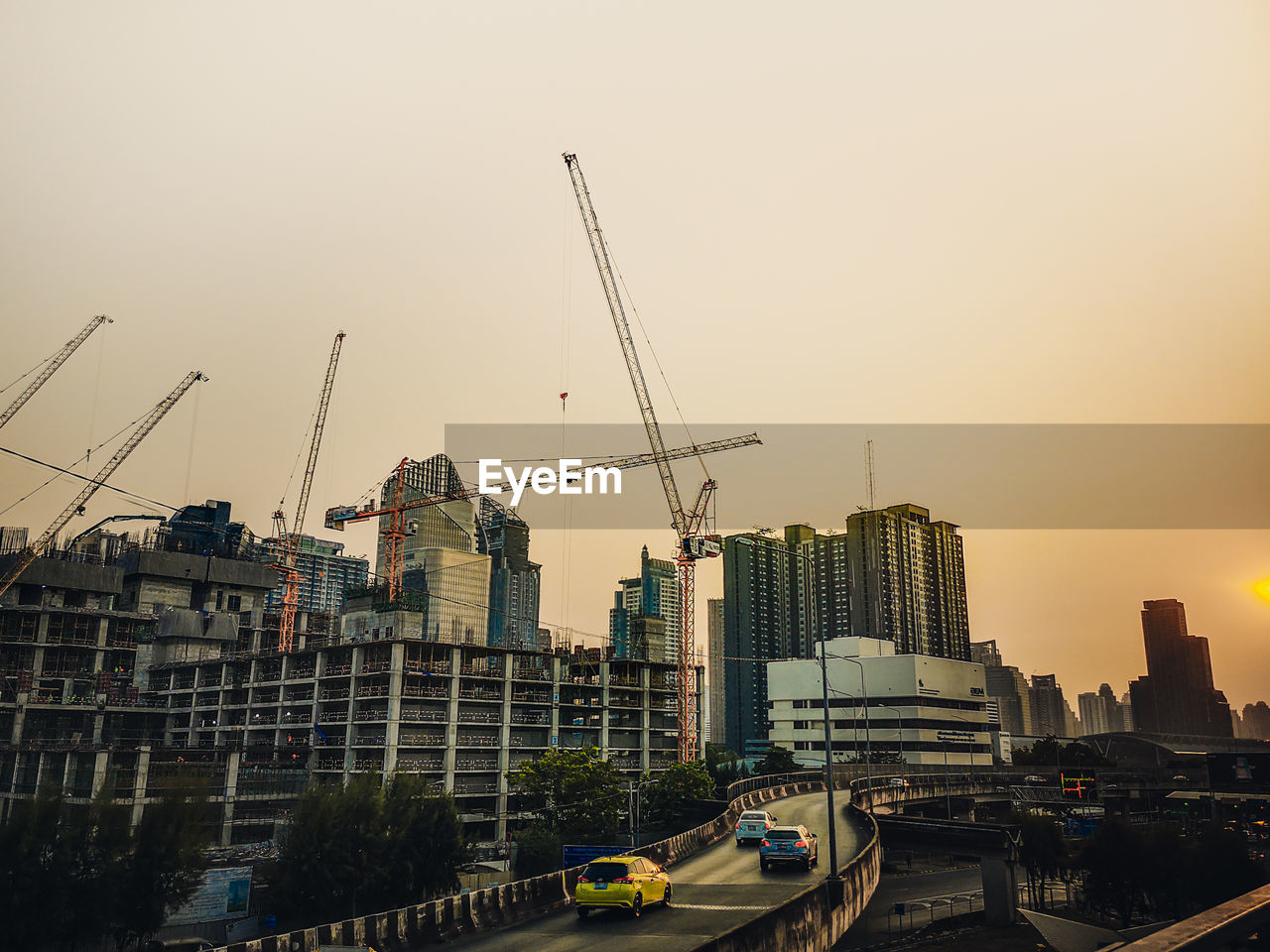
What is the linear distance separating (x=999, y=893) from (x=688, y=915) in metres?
50.5

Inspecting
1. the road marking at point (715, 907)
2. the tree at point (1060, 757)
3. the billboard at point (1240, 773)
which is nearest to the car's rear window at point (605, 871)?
the road marking at point (715, 907)

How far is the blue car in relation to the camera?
41.9 meters

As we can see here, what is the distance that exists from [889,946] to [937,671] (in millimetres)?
120235

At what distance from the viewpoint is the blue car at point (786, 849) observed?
4191 centimetres

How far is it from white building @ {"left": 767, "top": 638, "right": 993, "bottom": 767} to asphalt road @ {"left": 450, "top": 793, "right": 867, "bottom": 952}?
126764 mm

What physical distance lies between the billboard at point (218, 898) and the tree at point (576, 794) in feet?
114

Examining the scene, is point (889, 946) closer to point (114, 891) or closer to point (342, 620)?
point (114, 891)

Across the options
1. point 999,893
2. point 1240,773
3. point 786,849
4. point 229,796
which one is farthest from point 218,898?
point 1240,773

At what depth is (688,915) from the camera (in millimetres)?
30938

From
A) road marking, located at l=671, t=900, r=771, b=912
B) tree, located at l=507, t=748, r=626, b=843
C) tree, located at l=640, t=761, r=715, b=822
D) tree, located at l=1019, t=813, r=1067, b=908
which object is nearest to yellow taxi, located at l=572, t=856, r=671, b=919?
road marking, located at l=671, t=900, r=771, b=912

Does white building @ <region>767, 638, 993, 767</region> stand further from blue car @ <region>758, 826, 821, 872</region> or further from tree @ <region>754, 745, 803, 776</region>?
blue car @ <region>758, 826, 821, 872</region>

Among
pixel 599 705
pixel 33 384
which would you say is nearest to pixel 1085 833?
pixel 599 705

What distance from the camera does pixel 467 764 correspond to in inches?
4525

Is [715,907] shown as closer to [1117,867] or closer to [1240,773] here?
[1117,867]
